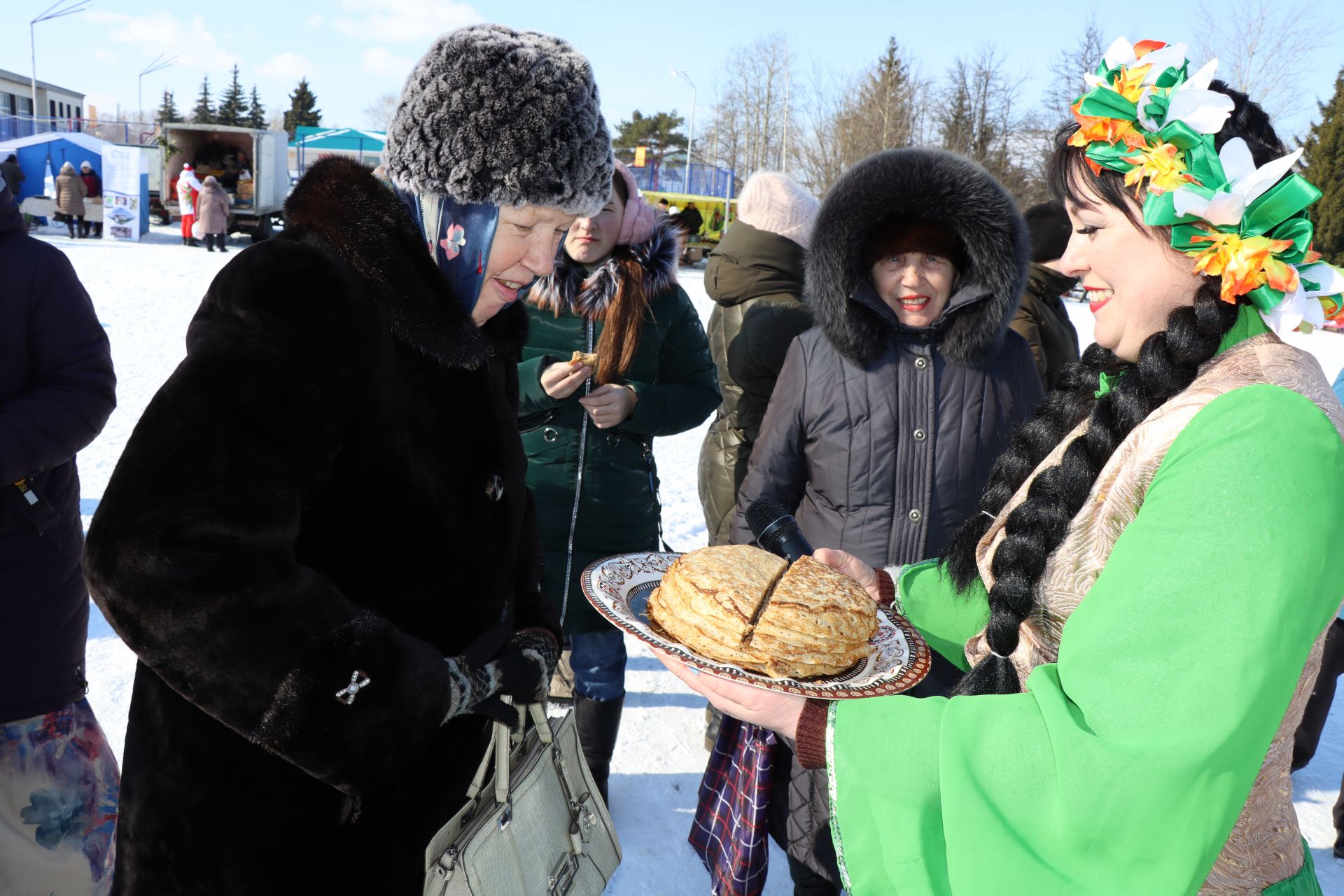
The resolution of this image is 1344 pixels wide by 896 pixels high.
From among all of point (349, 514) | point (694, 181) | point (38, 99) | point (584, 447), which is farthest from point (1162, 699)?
point (38, 99)

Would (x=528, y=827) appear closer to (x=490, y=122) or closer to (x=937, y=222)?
(x=490, y=122)

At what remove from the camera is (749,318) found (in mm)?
3891

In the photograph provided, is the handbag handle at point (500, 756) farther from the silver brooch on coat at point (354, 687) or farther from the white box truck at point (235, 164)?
the white box truck at point (235, 164)

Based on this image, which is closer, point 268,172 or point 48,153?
point 48,153

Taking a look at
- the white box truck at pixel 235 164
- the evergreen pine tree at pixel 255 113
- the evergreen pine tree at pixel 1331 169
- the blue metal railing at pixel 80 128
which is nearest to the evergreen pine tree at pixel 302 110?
the evergreen pine tree at pixel 255 113

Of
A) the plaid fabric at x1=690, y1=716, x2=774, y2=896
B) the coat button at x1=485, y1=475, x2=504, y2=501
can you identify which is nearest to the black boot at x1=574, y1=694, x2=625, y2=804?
the plaid fabric at x1=690, y1=716, x2=774, y2=896

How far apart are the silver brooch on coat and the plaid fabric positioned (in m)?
1.22

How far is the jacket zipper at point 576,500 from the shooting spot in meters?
3.25

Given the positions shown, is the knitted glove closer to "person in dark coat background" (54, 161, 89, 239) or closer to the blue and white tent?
"person in dark coat background" (54, 161, 89, 239)

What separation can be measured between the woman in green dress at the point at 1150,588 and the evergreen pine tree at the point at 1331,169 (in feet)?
102

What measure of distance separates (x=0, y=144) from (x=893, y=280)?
1036 inches

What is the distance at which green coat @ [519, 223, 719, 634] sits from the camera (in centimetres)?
325

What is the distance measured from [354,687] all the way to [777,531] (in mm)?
1163

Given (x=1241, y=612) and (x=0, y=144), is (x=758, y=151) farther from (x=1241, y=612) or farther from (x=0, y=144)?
(x=1241, y=612)
